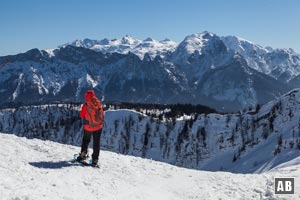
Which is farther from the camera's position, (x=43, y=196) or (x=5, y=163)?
(x=5, y=163)

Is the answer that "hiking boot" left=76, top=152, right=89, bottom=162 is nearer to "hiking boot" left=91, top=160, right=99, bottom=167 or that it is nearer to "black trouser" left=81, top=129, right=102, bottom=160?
"black trouser" left=81, top=129, right=102, bottom=160

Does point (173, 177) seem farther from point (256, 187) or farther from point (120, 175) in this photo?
point (256, 187)

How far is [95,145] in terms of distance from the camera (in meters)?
24.9

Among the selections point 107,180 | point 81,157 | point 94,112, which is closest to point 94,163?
point 81,157

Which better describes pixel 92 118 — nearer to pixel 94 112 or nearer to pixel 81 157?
pixel 94 112

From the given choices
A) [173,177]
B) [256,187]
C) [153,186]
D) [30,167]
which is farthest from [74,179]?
[256,187]

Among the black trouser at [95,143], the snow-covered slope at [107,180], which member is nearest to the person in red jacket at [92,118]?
the black trouser at [95,143]

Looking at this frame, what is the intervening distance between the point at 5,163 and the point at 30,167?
1.29 metres

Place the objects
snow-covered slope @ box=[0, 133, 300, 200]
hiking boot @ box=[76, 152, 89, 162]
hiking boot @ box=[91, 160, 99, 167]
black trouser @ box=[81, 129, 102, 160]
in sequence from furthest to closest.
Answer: black trouser @ box=[81, 129, 102, 160], hiking boot @ box=[76, 152, 89, 162], hiking boot @ box=[91, 160, 99, 167], snow-covered slope @ box=[0, 133, 300, 200]

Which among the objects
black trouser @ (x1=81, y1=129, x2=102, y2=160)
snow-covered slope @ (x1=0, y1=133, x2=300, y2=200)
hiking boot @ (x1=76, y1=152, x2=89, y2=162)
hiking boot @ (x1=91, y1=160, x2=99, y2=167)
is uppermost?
black trouser @ (x1=81, y1=129, x2=102, y2=160)

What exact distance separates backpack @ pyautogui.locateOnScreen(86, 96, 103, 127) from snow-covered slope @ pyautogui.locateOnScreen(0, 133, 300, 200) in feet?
8.97

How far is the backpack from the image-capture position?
2436 cm

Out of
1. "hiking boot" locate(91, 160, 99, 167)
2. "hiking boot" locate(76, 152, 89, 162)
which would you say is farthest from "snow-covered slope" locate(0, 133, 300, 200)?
"hiking boot" locate(76, 152, 89, 162)

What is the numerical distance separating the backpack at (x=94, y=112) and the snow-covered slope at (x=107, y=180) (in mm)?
2735
